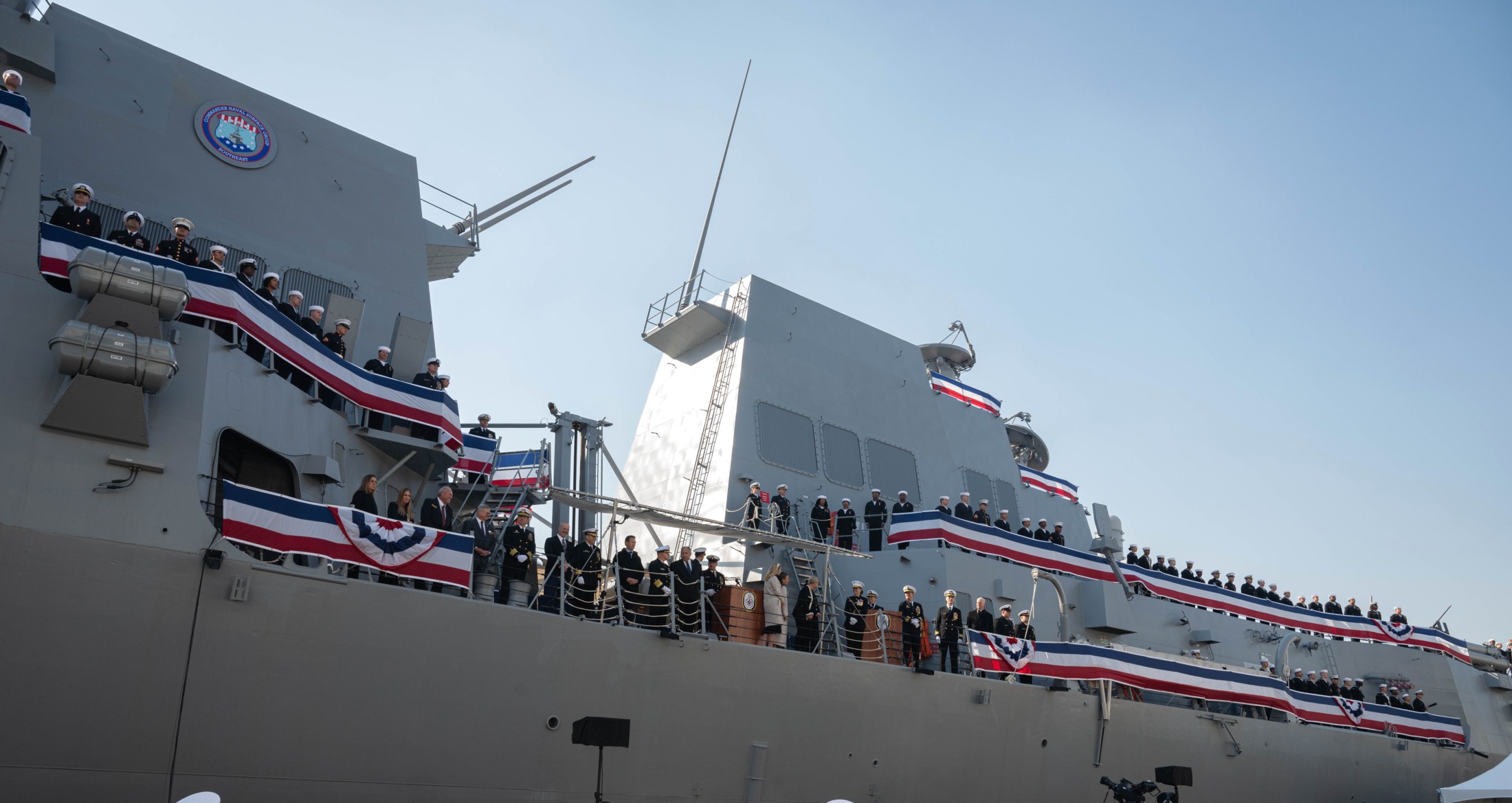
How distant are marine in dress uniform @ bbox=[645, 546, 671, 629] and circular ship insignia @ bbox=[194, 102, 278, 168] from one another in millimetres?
5648

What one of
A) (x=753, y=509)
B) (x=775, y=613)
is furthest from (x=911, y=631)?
(x=753, y=509)

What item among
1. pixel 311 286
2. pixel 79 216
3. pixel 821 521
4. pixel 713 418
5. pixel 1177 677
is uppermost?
pixel 311 286

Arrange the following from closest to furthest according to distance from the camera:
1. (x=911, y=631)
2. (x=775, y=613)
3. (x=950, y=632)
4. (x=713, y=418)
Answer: (x=775, y=613) < (x=911, y=631) < (x=950, y=632) < (x=713, y=418)

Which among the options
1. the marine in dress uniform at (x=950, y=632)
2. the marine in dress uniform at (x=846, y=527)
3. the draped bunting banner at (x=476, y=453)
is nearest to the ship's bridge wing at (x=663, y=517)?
the marine in dress uniform at (x=950, y=632)

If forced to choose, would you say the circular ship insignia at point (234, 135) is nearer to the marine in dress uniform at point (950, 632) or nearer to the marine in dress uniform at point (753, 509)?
the marine in dress uniform at point (753, 509)

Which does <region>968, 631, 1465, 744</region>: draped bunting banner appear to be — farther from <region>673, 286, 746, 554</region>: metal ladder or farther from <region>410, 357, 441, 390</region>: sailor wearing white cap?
<region>410, 357, 441, 390</region>: sailor wearing white cap

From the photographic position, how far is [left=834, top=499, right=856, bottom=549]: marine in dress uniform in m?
14.0

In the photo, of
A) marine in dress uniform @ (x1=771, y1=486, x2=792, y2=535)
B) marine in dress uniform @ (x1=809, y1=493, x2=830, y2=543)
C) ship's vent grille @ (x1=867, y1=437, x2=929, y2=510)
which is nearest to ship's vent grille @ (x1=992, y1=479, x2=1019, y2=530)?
ship's vent grille @ (x1=867, y1=437, x2=929, y2=510)

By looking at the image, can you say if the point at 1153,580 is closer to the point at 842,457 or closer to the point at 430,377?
the point at 842,457

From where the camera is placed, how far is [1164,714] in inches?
533

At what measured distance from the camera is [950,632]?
38.8 feet

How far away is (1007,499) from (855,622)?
7.20 metres

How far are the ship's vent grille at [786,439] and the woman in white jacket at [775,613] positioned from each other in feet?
12.4

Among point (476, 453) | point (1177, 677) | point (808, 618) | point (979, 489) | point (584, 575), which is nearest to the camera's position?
point (584, 575)
